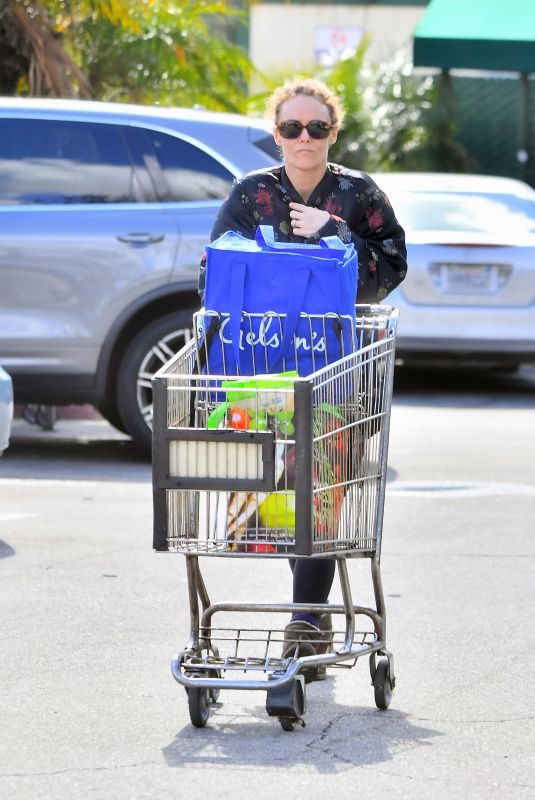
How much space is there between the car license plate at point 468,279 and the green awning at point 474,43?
8199 millimetres

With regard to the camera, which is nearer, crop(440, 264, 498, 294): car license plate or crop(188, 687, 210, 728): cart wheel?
crop(188, 687, 210, 728): cart wheel

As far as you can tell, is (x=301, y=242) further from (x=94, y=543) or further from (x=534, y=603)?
(x=94, y=543)

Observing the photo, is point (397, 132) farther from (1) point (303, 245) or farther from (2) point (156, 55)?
(1) point (303, 245)

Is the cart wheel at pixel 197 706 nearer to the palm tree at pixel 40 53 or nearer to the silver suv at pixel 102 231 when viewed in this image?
the silver suv at pixel 102 231

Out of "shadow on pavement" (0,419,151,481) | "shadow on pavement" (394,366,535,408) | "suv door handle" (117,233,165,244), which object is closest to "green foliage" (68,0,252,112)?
"shadow on pavement" (394,366,535,408)

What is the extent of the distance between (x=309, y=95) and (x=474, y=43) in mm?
15668

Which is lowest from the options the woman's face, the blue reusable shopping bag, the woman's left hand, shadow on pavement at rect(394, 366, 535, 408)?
shadow on pavement at rect(394, 366, 535, 408)

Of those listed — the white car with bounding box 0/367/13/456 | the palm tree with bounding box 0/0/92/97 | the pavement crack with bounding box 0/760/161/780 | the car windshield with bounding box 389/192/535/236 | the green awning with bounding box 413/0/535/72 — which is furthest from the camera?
the green awning with bounding box 413/0/535/72

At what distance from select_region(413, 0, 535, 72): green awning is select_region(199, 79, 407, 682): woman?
15.4m

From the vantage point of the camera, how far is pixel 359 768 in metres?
4.44

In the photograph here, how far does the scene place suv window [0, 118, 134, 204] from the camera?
9.52 metres

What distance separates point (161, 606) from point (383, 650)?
155 cm

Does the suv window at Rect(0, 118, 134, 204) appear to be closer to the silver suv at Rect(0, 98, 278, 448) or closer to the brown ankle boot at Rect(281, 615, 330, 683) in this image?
the silver suv at Rect(0, 98, 278, 448)

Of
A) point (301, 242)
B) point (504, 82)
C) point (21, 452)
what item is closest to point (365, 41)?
point (504, 82)
